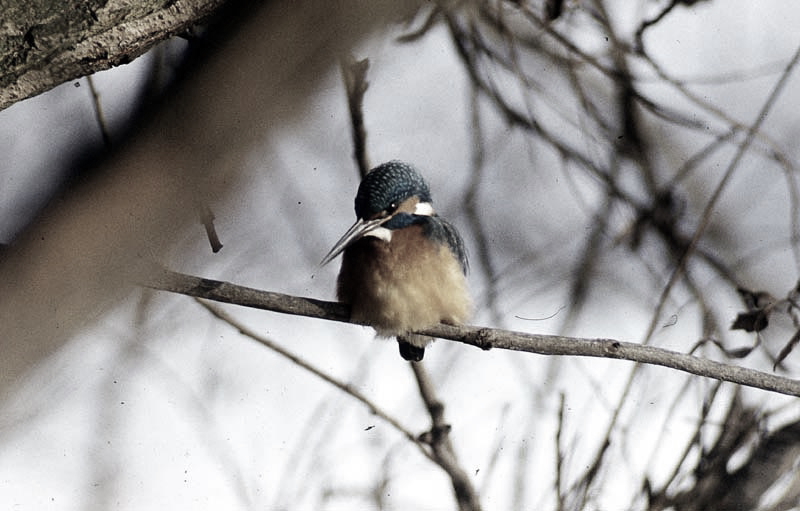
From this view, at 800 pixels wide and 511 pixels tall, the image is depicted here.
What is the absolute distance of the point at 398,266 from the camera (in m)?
1.25

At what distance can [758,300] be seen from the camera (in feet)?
5.52

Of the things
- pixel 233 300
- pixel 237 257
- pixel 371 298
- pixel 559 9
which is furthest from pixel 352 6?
pixel 559 9

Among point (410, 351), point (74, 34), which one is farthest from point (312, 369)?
point (74, 34)

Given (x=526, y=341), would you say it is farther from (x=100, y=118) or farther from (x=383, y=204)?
(x=100, y=118)

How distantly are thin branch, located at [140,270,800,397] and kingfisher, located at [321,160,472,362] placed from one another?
0.06 metres

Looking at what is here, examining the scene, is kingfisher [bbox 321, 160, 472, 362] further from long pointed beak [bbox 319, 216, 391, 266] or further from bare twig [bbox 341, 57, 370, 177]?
bare twig [bbox 341, 57, 370, 177]

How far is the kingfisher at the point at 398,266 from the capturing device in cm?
122

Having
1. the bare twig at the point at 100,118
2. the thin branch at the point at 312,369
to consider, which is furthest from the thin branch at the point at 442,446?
the bare twig at the point at 100,118

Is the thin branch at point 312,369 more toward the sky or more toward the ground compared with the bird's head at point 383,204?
more toward the ground

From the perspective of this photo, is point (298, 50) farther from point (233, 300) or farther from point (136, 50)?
point (233, 300)

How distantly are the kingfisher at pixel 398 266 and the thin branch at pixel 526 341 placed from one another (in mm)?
61

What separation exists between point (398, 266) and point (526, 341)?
26cm

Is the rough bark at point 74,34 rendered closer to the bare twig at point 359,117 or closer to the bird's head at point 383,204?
the bare twig at point 359,117

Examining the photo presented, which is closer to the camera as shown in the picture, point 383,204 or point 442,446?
point 383,204
